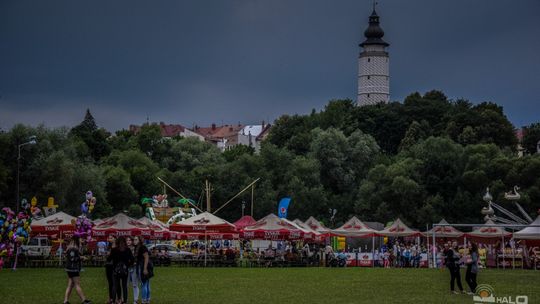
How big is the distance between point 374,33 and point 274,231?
138 meters

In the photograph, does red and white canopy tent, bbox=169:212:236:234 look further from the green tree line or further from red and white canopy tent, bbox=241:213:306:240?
the green tree line

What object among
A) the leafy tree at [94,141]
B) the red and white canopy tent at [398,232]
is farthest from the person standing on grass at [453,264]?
the leafy tree at [94,141]

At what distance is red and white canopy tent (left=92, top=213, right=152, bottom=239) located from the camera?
54.4m

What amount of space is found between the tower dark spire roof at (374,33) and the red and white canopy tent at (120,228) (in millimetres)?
139326

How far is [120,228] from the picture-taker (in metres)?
54.7

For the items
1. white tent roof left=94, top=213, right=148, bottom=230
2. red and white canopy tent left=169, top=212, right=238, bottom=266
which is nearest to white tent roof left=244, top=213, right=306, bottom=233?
red and white canopy tent left=169, top=212, right=238, bottom=266

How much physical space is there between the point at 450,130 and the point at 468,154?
25.7 meters

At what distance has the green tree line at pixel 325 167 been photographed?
3189 inches

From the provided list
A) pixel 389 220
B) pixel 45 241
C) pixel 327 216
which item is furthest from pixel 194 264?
pixel 327 216

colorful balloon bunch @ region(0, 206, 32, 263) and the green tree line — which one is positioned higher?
the green tree line

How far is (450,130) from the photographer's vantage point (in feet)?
404

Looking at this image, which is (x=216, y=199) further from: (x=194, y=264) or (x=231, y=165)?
(x=194, y=264)

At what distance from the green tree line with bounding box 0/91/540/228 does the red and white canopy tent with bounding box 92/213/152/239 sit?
16086 millimetres

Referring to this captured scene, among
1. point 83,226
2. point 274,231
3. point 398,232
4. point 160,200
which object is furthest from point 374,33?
point 83,226
